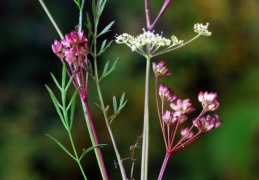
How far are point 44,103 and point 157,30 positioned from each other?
0.80 metres

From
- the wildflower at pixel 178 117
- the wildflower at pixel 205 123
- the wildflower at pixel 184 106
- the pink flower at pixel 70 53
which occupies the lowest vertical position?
the wildflower at pixel 205 123

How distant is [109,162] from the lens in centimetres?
254

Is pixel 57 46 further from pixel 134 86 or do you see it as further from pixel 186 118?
pixel 134 86

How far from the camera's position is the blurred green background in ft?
7.89

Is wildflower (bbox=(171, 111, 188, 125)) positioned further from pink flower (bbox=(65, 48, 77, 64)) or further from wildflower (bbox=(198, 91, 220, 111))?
pink flower (bbox=(65, 48, 77, 64))

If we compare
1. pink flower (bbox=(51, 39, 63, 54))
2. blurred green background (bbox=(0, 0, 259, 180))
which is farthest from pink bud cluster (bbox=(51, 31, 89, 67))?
blurred green background (bbox=(0, 0, 259, 180))

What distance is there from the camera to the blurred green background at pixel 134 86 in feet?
7.89

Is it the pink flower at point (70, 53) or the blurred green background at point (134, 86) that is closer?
the pink flower at point (70, 53)

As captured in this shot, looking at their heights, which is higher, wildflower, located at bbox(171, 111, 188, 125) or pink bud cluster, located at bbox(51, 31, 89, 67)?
pink bud cluster, located at bbox(51, 31, 89, 67)

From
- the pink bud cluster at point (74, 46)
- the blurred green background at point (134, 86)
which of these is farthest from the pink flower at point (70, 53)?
the blurred green background at point (134, 86)

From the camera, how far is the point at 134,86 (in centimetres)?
253

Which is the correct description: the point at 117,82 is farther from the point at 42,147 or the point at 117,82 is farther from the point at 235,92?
the point at 235,92

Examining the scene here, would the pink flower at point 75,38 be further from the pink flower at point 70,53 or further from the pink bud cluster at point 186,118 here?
the pink bud cluster at point 186,118

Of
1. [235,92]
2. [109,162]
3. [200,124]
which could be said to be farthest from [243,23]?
[200,124]
